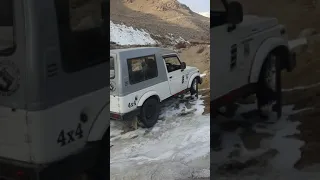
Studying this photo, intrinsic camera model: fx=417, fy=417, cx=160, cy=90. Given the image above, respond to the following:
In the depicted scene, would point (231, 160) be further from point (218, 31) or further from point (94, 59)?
point (94, 59)

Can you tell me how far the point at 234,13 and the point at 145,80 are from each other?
66 centimetres

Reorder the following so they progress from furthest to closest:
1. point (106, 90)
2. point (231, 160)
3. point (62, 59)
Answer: point (231, 160) < point (106, 90) < point (62, 59)

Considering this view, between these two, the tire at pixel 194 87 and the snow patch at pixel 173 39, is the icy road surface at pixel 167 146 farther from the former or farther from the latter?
the snow patch at pixel 173 39

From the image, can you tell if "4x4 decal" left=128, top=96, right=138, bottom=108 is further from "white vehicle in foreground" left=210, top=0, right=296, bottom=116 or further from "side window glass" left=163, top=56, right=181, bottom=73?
"white vehicle in foreground" left=210, top=0, right=296, bottom=116

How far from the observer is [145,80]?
242 centimetres

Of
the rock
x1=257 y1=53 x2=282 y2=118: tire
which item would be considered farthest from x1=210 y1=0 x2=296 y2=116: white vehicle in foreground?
the rock

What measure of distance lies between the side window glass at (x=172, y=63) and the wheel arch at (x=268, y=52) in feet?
1.51

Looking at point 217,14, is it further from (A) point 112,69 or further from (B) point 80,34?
(B) point 80,34

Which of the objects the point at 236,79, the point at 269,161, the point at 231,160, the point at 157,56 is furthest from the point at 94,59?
the point at 269,161

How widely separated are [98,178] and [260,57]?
4.00 ft

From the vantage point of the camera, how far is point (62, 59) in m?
2.25

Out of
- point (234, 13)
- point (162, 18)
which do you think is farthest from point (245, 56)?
point (162, 18)

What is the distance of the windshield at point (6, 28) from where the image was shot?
2.19m

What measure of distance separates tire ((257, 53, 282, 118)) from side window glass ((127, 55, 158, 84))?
2.20ft
